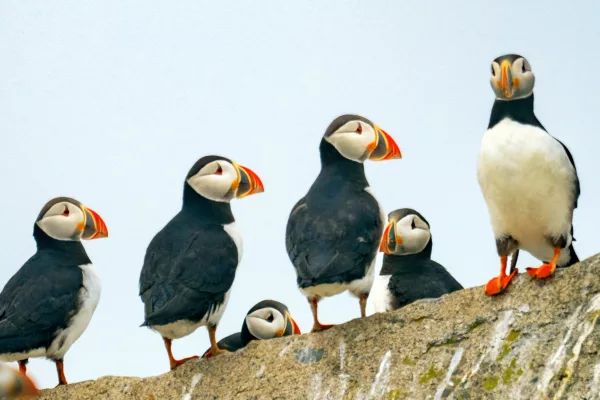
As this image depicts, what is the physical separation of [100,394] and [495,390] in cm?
262

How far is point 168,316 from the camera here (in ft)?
22.4

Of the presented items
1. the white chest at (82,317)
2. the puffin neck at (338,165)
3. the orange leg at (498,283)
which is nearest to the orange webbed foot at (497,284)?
the orange leg at (498,283)

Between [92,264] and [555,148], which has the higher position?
[555,148]

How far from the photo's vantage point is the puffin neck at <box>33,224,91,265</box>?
7875 mm

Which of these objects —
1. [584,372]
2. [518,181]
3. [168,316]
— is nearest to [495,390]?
[584,372]

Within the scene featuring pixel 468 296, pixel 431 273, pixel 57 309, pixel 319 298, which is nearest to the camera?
pixel 468 296

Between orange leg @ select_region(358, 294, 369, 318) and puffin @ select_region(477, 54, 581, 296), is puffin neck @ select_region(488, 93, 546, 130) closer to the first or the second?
puffin @ select_region(477, 54, 581, 296)

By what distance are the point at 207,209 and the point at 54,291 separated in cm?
118

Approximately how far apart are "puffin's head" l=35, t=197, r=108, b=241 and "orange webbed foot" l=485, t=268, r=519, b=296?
3143 mm

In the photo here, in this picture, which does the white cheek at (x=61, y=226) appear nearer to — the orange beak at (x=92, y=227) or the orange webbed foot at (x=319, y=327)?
the orange beak at (x=92, y=227)

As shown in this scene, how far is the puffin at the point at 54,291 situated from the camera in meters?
7.24

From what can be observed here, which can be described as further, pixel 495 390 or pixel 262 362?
pixel 262 362

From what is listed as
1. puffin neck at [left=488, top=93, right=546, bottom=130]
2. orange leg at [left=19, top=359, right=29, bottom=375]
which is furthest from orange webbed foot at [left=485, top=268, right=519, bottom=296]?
orange leg at [left=19, top=359, right=29, bottom=375]

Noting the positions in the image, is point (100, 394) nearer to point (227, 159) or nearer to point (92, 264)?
point (92, 264)
